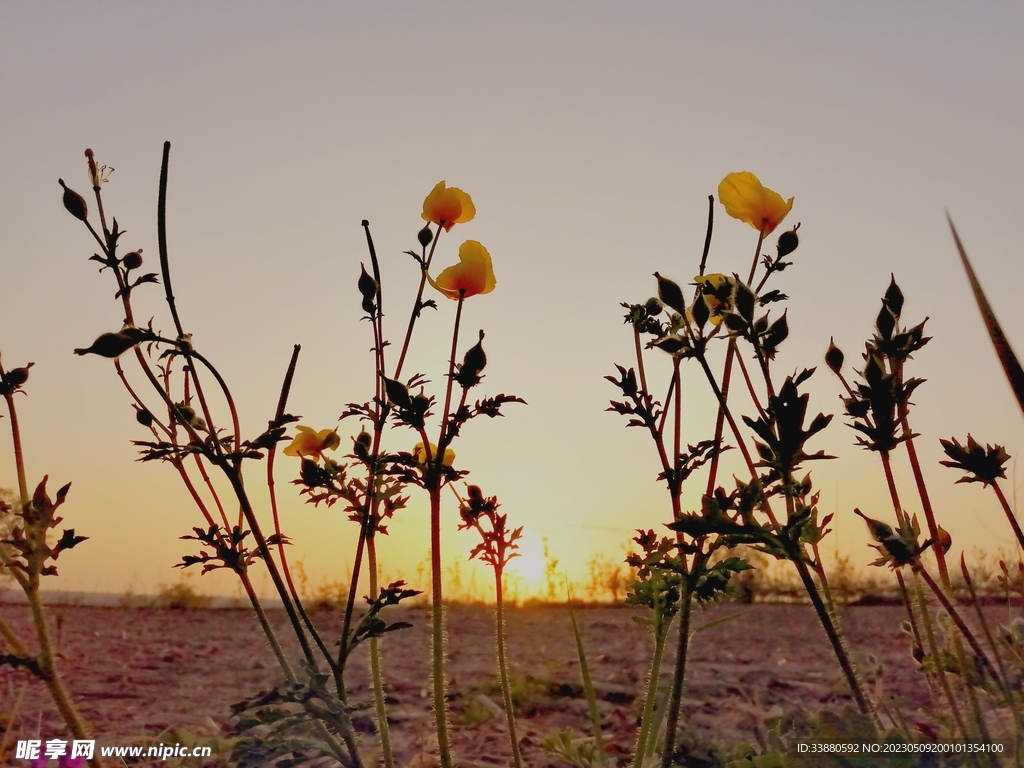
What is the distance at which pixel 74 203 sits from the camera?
2377 millimetres

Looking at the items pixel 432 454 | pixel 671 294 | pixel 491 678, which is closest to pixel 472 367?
pixel 432 454

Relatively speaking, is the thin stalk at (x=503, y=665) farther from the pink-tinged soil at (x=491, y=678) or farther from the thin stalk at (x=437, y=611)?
the pink-tinged soil at (x=491, y=678)

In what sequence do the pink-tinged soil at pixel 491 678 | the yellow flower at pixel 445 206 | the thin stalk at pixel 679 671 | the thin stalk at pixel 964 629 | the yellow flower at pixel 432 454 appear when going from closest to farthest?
1. the thin stalk at pixel 964 629
2. the thin stalk at pixel 679 671
3. the yellow flower at pixel 432 454
4. the yellow flower at pixel 445 206
5. the pink-tinged soil at pixel 491 678

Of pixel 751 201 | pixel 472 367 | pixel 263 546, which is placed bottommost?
pixel 263 546

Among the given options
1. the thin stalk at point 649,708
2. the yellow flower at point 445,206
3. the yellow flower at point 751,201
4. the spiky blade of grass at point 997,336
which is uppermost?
the yellow flower at point 445,206

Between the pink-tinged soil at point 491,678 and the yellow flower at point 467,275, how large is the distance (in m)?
1.41

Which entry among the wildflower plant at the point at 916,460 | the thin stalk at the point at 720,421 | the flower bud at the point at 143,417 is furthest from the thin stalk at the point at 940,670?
the flower bud at the point at 143,417

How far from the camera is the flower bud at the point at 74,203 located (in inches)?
93.5

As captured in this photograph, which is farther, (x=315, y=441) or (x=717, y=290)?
(x=315, y=441)

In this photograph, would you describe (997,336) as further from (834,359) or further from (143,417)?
(143,417)

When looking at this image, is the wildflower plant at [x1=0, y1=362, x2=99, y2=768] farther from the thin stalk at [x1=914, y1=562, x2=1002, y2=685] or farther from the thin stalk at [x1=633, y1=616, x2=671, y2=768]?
the thin stalk at [x1=914, y1=562, x2=1002, y2=685]

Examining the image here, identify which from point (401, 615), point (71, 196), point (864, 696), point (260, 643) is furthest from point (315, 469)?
point (401, 615)

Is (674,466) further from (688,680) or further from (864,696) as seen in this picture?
(688,680)

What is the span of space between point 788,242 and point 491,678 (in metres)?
3.17
